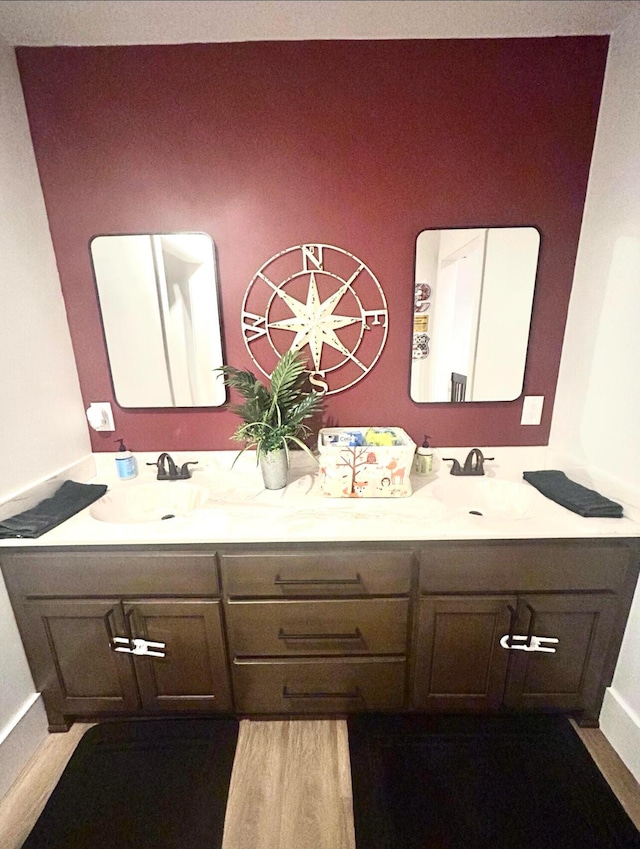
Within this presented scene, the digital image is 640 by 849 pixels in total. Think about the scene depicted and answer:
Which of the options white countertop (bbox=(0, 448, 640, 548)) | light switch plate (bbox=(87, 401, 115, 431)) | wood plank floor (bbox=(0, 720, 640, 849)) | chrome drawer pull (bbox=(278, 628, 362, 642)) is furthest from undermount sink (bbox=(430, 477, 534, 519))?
light switch plate (bbox=(87, 401, 115, 431))

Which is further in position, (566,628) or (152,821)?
(566,628)

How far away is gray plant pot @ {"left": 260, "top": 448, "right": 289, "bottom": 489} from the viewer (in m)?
1.39

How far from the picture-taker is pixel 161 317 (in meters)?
1.48

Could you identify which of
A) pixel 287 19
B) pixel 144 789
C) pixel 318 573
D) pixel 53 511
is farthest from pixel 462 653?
pixel 287 19

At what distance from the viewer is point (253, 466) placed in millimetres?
1613

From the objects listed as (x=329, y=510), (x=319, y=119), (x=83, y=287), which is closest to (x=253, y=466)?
(x=329, y=510)

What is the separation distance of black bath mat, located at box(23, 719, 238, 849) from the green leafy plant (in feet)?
3.48

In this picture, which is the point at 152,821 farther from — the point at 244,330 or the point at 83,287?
the point at 83,287

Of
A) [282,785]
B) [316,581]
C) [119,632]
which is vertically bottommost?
[282,785]

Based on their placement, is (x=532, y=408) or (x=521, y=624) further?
(x=532, y=408)

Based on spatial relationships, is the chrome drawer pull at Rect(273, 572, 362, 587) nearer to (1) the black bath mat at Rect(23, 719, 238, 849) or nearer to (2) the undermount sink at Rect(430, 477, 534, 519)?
(2) the undermount sink at Rect(430, 477, 534, 519)

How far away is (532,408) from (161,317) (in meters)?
1.67

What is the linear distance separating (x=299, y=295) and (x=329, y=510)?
2.91 feet

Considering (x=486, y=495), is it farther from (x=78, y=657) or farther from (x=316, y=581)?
(x=78, y=657)
